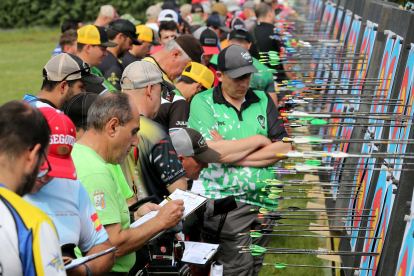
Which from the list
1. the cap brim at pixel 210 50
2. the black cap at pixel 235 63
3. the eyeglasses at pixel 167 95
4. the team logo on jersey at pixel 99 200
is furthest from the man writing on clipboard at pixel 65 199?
the cap brim at pixel 210 50

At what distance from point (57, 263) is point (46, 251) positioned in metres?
0.08

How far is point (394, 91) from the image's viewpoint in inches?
120

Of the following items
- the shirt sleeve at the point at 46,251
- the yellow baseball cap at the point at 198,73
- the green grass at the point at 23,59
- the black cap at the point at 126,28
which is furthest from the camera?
the green grass at the point at 23,59

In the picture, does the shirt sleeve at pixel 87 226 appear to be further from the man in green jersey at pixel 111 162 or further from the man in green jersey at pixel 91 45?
the man in green jersey at pixel 91 45

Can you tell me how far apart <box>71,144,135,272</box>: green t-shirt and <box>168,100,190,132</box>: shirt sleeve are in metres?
1.66

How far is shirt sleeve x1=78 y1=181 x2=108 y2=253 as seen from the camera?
2.13 meters

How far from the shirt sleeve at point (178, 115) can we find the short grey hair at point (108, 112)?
1.53 m

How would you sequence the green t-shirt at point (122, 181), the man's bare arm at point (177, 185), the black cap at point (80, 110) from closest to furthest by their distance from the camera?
the green t-shirt at point (122, 181)
the black cap at point (80, 110)
the man's bare arm at point (177, 185)

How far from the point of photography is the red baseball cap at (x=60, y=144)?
1.98 metres

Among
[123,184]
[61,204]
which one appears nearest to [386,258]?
[123,184]

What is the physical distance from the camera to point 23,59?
2225 centimetres

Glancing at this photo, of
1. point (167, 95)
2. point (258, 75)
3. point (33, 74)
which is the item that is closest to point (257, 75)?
point (258, 75)

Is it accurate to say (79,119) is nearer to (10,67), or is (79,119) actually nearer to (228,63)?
(228,63)

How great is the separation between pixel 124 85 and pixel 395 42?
1.75 meters
